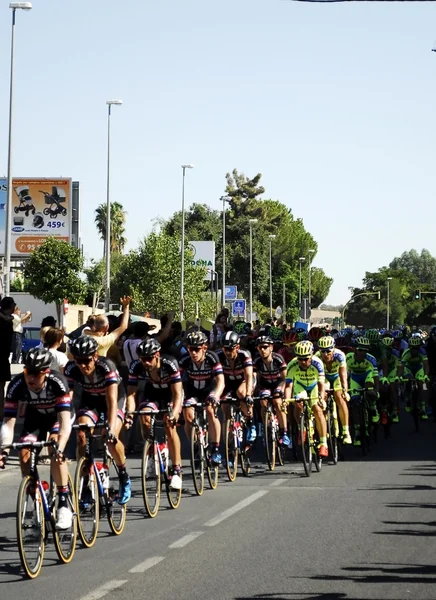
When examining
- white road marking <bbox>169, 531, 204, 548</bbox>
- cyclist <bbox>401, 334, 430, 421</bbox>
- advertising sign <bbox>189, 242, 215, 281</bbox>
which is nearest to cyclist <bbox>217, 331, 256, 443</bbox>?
white road marking <bbox>169, 531, 204, 548</bbox>

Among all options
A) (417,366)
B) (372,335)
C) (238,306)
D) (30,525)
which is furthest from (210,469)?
(238,306)

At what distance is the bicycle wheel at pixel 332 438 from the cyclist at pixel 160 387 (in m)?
4.68

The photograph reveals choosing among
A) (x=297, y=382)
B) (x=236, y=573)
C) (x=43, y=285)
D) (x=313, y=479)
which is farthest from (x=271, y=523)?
(x=43, y=285)

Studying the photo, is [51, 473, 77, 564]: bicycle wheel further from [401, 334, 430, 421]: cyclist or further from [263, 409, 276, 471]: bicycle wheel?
[401, 334, 430, 421]: cyclist

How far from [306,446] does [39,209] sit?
4264cm

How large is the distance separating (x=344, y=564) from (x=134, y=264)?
7423 centimetres

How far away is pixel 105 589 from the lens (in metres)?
8.42

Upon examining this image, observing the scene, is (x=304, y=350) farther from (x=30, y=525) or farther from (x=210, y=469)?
(x=30, y=525)

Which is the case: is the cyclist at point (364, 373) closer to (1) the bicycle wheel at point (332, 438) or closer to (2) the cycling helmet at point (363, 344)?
(2) the cycling helmet at point (363, 344)

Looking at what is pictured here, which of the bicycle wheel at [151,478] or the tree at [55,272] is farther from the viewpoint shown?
the tree at [55,272]

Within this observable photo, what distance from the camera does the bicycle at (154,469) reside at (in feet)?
39.6

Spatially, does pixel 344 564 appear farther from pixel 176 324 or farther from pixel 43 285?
pixel 43 285

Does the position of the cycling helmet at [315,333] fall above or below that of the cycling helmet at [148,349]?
above

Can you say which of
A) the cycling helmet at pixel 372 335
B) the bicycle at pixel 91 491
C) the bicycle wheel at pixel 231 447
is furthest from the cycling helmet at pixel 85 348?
the cycling helmet at pixel 372 335
